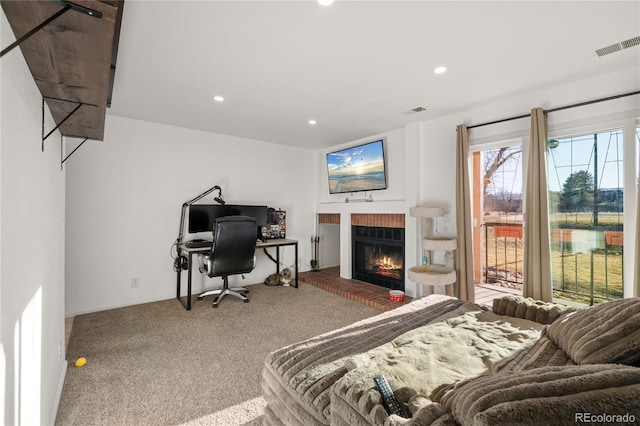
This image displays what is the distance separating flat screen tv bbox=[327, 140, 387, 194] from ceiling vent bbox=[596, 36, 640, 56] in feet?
7.79

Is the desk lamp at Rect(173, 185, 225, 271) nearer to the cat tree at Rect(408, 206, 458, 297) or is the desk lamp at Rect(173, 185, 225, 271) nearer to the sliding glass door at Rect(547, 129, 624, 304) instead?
the cat tree at Rect(408, 206, 458, 297)

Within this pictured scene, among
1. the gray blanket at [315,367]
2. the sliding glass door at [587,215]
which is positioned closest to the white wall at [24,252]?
the gray blanket at [315,367]

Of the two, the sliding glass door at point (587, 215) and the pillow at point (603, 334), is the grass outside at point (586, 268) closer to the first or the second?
the sliding glass door at point (587, 215)

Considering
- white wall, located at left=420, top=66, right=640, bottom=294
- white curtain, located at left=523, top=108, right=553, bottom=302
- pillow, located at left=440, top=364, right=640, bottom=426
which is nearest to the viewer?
pillow, located at left=440, top=364, right=640, bottom=426

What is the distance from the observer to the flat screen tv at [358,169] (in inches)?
168

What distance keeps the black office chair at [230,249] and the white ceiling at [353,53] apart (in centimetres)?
131

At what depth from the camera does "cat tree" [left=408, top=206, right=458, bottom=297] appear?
10.1 ft

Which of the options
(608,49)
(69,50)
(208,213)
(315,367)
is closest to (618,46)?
(608,49)

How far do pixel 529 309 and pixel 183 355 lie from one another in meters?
2.54

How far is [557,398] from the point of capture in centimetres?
56

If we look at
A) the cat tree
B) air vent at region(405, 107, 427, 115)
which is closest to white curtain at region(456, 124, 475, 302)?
the cat tree

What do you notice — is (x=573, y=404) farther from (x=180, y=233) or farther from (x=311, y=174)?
(x=311, y=174)

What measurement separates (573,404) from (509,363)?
2.30 feet

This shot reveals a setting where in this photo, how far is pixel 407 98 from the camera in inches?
117
